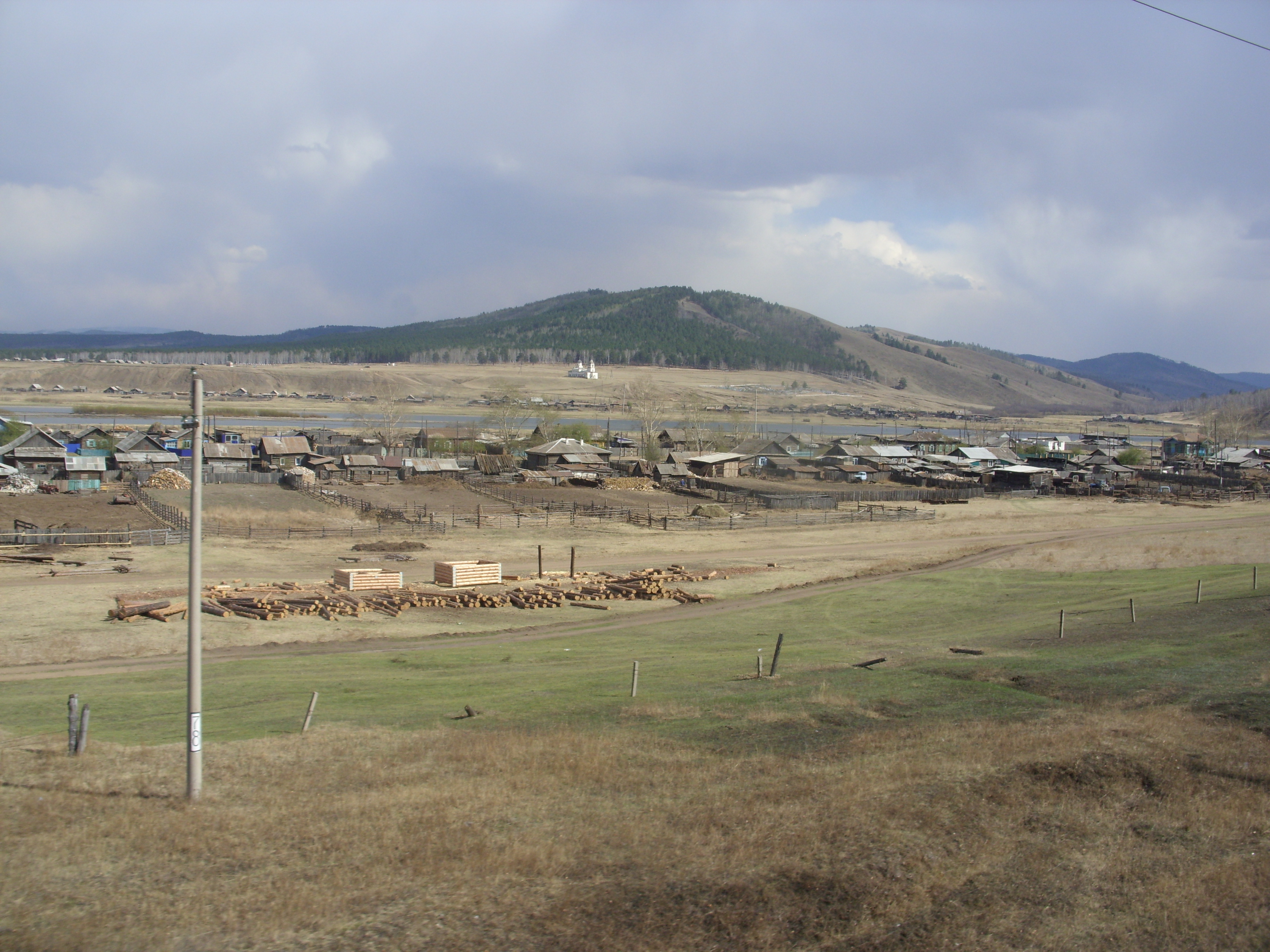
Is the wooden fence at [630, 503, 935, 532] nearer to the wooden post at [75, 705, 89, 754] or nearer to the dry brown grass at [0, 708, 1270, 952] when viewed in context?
the dry brown grass at [0, 708, 1270, 952]

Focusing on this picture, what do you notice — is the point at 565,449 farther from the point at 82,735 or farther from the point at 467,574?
the point at 82,735

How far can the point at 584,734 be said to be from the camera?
1633cm

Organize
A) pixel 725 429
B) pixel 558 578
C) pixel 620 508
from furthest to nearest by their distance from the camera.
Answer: pixel 725 429, pixel 620 508, pixel 558 578

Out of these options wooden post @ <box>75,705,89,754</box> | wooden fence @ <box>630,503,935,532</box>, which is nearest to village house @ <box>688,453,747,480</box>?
wooden fence @ <box>630,503,935,532</box>

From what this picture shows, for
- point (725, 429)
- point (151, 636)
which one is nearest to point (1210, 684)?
point (151, 636)

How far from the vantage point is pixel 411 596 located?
36.0m

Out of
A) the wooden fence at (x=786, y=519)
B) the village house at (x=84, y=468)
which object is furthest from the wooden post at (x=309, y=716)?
the village house at (x=84, y=468)

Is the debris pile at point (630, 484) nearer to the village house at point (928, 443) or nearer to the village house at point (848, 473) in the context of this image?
the village house at point (848, 473)

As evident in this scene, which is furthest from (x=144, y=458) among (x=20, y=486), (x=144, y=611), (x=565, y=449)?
(x=144, y=611)

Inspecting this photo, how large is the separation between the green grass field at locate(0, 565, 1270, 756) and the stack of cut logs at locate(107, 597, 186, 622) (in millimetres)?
6951

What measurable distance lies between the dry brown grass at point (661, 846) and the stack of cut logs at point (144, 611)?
17.3 m

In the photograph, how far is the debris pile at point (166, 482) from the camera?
234 ft

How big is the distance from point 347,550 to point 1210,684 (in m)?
42.3

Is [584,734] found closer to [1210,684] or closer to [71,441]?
[1210,684]
